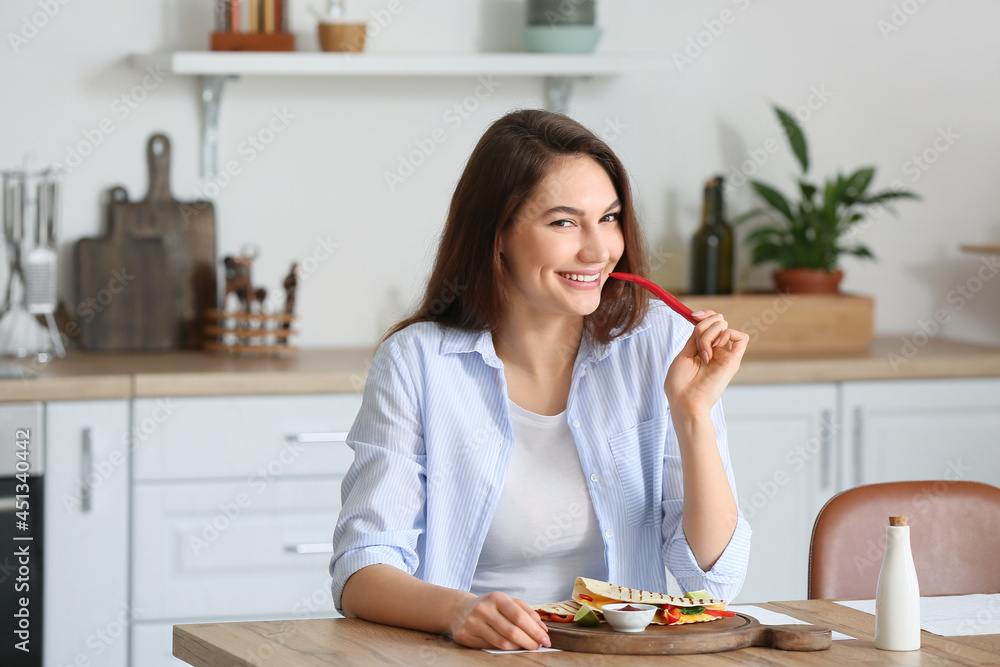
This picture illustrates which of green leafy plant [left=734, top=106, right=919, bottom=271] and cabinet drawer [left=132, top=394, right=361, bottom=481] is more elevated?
green leafy plant [left=734, top=106, right=919, bottom=271]

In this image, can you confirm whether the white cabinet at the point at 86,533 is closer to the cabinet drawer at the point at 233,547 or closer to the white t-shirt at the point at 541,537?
the cabinet drawer at the point at 233,547

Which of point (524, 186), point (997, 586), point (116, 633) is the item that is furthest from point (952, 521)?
point (116, 633)

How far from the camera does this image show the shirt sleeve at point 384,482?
1.46m

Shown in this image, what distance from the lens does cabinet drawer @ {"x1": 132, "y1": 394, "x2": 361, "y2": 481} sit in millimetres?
2402

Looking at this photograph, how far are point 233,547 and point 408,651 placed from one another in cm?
133

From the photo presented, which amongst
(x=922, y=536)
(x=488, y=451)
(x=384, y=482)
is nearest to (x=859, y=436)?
(x=922, y=536)

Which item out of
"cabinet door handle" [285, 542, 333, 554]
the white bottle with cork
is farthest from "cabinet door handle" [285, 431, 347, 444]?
the white bottle with cork

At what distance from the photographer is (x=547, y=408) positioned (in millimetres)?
1682

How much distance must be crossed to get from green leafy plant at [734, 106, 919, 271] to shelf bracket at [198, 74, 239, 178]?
4.57 feet

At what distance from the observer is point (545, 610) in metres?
1.29

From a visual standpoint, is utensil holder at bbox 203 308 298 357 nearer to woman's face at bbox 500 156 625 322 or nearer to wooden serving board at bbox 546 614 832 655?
woman's face at bbox 500 156 625 322

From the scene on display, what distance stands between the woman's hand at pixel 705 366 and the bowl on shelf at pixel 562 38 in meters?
1.52

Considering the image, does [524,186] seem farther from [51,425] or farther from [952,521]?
[51,425]

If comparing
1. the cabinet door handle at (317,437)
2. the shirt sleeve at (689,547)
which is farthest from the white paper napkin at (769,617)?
the cabinet door handle at (317,437)
